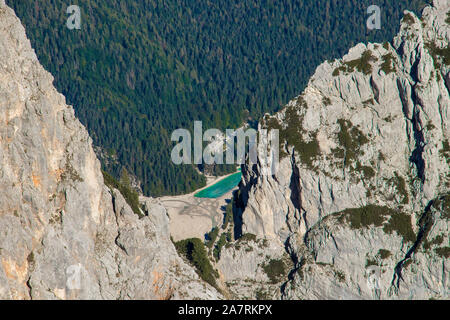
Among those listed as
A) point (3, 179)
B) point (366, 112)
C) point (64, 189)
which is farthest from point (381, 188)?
point (3, 179)

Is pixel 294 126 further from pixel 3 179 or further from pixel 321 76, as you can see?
pixel 3 179

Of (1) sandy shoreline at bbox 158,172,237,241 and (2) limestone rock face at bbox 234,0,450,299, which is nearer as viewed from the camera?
(2) limestone rock face at bbox 234,0,450,299

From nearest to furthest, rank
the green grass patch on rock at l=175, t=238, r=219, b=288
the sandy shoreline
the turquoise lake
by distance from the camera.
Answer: the green grass patch on rock at l=175, t=238, r=219, b=288 → the sandy shoreline → the turquoise lake

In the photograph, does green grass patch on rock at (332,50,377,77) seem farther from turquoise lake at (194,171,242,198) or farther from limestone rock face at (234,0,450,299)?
turquoise lake at (194,171,242,198)

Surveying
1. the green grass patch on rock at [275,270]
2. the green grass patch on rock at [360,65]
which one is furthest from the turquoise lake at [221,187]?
the green grass patch on rock at [360,65]

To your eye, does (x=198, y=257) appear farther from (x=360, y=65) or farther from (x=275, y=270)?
(x=360, y=65)

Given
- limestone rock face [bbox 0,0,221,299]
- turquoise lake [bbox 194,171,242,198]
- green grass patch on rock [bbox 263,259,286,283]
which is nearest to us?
limestone rock face [bbox 0,0,221,299]

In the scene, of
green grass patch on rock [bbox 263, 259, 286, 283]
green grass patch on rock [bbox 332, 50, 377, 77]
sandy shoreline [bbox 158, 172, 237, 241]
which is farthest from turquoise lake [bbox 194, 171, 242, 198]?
green grass patch on rock [bbox 332, 50, 377, 77]
